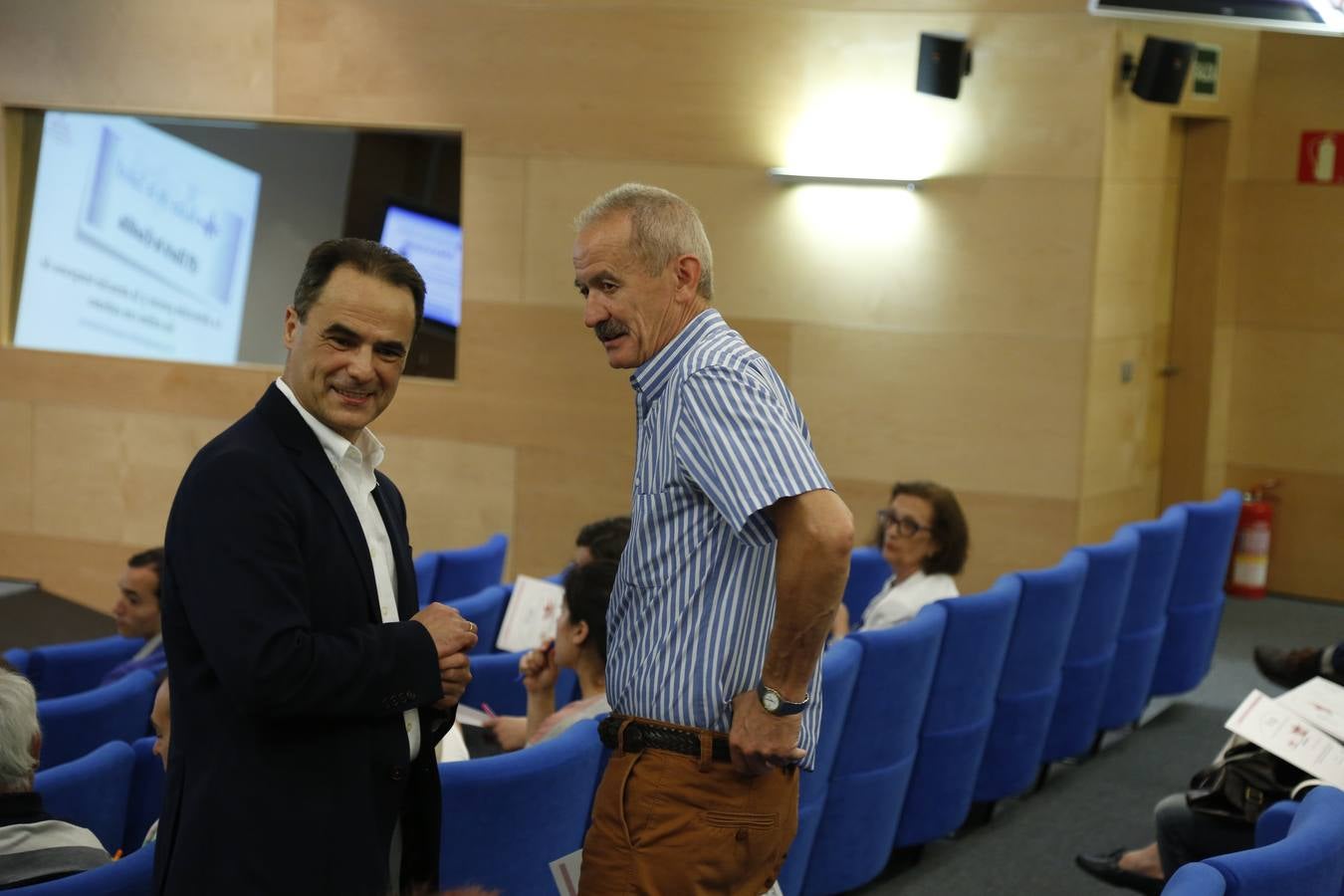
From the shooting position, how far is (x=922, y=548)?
4738 mm

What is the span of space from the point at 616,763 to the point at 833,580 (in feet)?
1.59

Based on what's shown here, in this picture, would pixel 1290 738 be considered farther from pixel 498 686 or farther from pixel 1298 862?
pixel 498 686

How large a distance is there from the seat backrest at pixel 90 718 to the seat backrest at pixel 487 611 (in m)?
1.08

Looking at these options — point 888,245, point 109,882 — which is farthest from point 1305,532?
point 109,882

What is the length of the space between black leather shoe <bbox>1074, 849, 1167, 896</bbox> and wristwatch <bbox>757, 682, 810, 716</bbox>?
2385mm

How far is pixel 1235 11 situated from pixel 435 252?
14.0 ft

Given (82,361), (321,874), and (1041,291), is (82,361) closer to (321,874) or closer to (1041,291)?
(1041,291)

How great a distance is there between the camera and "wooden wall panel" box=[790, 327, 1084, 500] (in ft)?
22.3

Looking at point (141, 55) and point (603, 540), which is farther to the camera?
point (141, 55)

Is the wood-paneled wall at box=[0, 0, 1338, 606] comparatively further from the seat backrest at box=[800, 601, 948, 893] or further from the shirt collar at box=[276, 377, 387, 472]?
the shirt collar at box=[276, 377, 387, 472]

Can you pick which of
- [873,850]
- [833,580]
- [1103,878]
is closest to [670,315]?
[833,580]

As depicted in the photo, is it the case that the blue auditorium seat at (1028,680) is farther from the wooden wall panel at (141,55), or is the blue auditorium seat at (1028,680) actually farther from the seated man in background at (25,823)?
the wooden wall panel at (141,55)

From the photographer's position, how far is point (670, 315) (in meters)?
2.22

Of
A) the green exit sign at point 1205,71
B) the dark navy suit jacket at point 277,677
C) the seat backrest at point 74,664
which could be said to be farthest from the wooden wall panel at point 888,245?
the dark navy suit jacket at point 277,677
